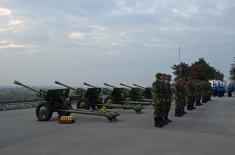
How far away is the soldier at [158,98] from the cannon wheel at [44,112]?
405cm

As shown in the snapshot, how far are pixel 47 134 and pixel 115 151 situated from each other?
3389 mm

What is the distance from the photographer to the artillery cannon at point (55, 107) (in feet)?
53.9

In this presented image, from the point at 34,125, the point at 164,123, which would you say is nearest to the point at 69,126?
the point at 34,125

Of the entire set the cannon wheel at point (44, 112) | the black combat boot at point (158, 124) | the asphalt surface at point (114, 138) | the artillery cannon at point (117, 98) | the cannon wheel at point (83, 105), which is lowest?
the asphalt surface at point (114, 138)

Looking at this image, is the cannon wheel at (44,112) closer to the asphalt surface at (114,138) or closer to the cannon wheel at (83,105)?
the asphalt surface at (114,138)

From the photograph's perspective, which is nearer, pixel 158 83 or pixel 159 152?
pixel 159 152

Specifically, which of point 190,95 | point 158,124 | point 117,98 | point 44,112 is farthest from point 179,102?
point 44,112

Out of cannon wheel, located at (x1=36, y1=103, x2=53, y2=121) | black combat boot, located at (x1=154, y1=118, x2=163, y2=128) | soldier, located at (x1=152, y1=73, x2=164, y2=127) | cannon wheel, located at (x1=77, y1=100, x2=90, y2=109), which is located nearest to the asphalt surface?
black combat boot, located at (x1=154, y1=118, x2=163, y2=128)

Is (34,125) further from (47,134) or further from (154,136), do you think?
(154,136)

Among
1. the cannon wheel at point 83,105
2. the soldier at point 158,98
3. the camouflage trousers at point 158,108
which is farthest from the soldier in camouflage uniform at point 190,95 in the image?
the camouflage trousers at point 158,108

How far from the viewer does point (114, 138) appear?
11.5 m

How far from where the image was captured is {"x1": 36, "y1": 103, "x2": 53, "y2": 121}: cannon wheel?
53.9 ft

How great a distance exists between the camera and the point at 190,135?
1228 cm

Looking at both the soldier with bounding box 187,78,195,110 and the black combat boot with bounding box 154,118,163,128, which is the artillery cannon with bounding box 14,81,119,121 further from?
the soldier with bounding box 187,78,195,110
